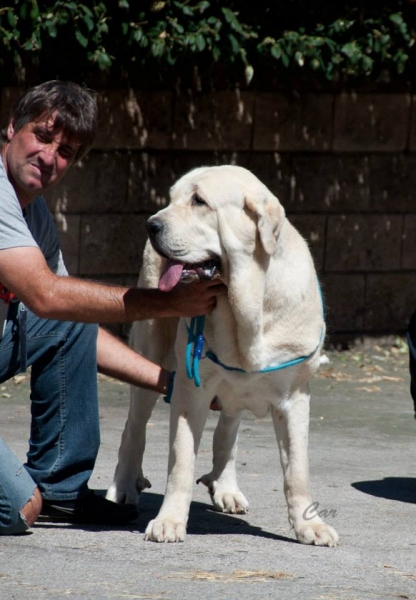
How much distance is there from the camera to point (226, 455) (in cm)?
482

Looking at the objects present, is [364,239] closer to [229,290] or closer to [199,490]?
[199,490]

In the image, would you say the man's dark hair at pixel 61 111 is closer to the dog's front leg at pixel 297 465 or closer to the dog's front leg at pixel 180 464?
the dog's front leg at pixel 180 464

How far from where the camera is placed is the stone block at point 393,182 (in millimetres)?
9320

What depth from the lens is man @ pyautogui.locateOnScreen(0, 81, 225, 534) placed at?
4.11 metres

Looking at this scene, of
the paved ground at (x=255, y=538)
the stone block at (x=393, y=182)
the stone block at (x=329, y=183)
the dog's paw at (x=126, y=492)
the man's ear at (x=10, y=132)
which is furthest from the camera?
the stone block at (x=393, y=182)

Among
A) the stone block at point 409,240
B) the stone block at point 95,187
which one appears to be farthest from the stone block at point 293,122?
the stone block at point 95,187

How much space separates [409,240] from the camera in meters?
9.45

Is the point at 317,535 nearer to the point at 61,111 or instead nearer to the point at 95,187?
the point at 61,111

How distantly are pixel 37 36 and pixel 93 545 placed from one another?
4.24m

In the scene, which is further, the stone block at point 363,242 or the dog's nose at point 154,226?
the stone block at point 363,242

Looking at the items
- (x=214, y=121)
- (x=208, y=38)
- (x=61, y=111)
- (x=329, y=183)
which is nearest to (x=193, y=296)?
(x=61, y=111)

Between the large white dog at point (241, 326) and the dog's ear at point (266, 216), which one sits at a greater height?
the dog's ear at point (266, 216)

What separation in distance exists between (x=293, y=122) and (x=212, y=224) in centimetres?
506

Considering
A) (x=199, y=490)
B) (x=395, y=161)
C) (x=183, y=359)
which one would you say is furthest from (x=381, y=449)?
(x=395, y=161)
